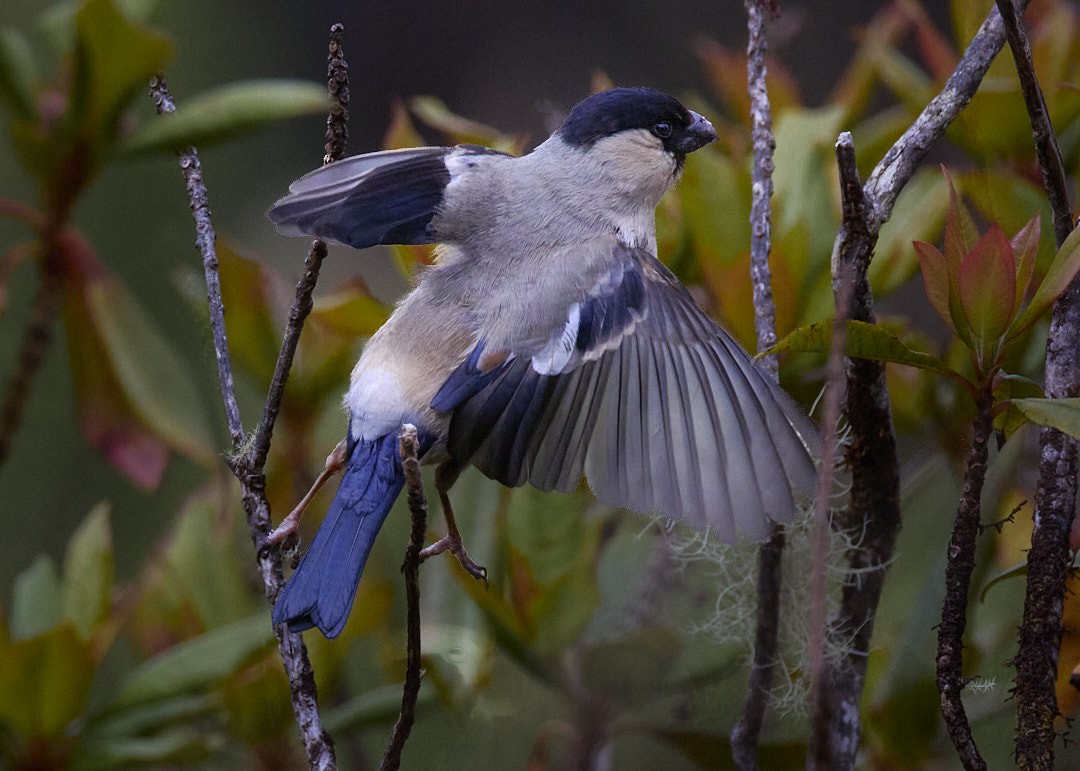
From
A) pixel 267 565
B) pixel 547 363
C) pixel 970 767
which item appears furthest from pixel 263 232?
pixel 970 767

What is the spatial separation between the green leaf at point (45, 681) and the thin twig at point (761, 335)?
805mm

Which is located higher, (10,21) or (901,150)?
(10,21)

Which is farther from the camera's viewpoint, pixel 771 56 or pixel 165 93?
pixel 771 56

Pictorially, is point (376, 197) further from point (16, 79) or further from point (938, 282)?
point (938, 282)

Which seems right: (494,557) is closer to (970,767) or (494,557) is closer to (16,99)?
(970,767)

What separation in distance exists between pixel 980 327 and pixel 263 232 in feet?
5.39

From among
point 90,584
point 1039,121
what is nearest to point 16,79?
point 90,584

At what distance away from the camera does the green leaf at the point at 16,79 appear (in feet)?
5.47

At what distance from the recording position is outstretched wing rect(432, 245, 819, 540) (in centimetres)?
127

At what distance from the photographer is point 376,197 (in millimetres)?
1522

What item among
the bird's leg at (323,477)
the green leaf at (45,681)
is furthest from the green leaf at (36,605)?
the bird's leg at (323,477)

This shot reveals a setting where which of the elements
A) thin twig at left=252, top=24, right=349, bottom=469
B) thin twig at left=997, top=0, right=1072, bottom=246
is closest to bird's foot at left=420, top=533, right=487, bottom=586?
thin twig at left=252, top=24, right=349, bottom=469

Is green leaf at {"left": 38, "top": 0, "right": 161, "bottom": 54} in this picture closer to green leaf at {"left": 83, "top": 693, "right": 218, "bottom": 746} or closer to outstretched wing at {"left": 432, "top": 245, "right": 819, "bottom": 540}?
outstretched wing at {"left": 432, "top": 245, "right": 819, "bottom": 540}

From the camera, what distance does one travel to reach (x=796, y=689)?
1294mm
